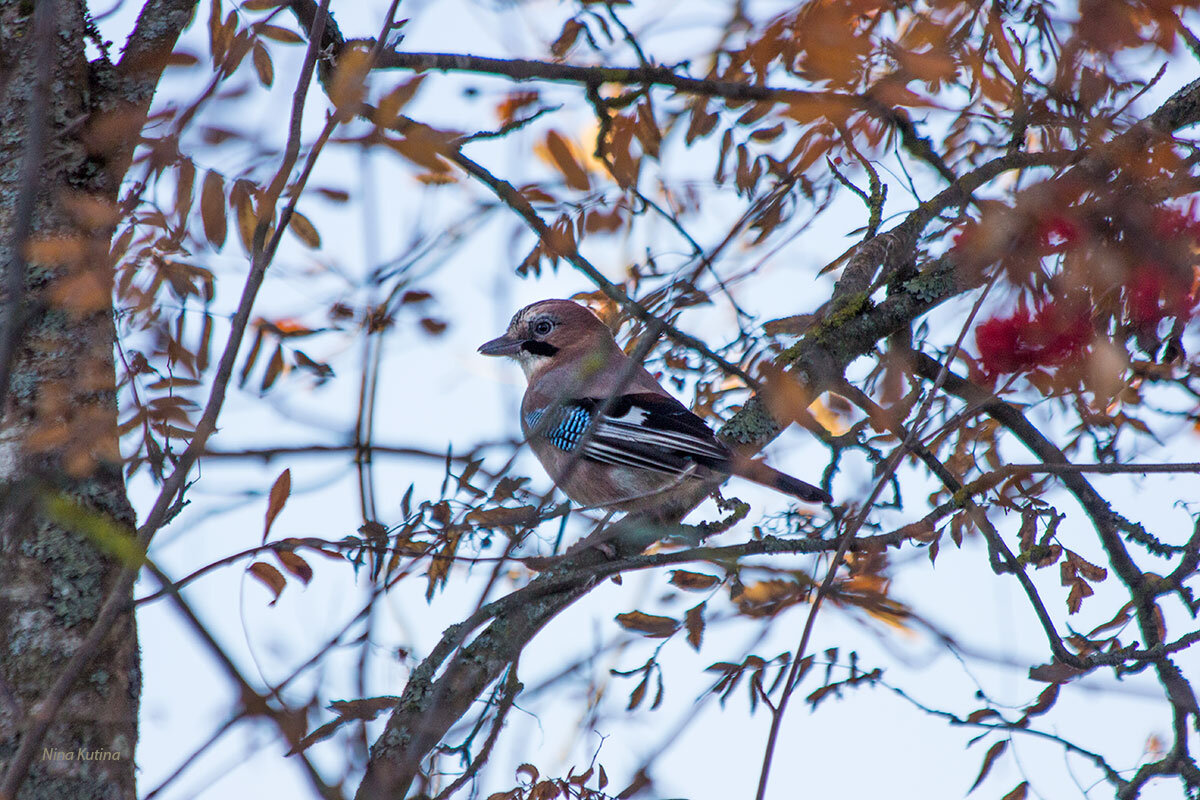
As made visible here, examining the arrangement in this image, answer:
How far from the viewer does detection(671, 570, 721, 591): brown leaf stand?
10.1ft

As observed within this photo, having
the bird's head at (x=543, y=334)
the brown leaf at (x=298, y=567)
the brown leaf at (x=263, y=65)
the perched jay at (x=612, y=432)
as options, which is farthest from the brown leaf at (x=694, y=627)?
the bird's head at (x=543, y=334)

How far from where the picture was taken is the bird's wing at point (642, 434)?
15.2ft

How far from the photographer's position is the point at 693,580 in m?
3.10

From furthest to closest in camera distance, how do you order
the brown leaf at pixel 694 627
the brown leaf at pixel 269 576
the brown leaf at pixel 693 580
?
the brown leaf at pixel 693 580 < the brown leaf at pixel 694 627 < the brown leaf at pixel 269 576

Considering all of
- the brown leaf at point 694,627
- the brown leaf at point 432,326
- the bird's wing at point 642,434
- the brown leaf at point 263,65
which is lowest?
the brown leaf at point 694,627

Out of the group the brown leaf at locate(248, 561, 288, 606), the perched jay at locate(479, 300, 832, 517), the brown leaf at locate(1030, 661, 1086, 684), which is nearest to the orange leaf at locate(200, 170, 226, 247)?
the brown leaf at locate(248, 561, 288, 606)

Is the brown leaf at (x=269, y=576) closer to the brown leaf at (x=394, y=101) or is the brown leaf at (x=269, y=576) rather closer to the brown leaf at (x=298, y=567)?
the brown leaf at (x=298, y=567)

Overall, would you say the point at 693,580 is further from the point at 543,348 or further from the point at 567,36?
the point at 543,348

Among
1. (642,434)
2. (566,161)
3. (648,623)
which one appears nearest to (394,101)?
(566,161)

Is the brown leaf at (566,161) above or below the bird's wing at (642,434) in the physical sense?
below

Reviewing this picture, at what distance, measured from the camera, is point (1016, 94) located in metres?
2.28

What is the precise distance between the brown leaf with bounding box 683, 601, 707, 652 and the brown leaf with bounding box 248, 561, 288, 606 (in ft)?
3.44

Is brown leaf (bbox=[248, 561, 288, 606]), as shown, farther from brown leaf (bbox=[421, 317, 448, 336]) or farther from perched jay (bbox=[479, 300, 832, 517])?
perched jay (bbox=[479, 300, 832, 517])

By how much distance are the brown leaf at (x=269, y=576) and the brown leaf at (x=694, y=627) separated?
1047 mm
